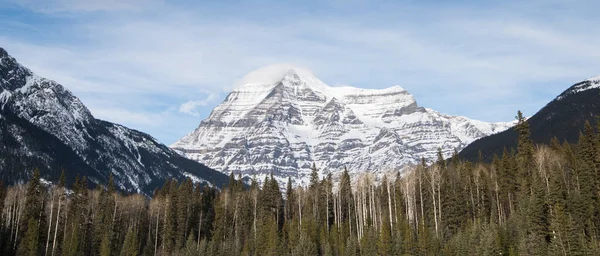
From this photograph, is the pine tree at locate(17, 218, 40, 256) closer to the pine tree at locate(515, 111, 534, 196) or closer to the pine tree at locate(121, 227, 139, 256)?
the pine tree at locate(121, 227, 139, 256)

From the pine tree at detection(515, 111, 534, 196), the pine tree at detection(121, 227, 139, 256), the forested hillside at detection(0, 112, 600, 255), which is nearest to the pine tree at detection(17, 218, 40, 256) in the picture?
the forested hillside at detection(0, 112, 600, 255)

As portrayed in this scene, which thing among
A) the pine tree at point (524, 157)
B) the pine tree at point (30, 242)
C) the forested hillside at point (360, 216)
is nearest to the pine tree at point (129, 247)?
the forested hillside at point (360, 216)

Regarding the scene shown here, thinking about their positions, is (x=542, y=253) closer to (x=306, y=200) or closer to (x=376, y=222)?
(x=376, y=222)

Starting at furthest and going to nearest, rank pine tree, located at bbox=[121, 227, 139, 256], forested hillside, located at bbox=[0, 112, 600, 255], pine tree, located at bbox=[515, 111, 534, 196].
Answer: pine tree, located at bbox=[121, 227, 139, 256], pine tree, located at bbox=[515, 111, 534, 196], forested hillside, located at bbox=[0, 112, 600, 255]

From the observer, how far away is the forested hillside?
8206 cm

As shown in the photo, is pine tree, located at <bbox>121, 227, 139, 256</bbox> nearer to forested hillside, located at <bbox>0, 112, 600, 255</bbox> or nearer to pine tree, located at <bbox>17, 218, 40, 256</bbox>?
forested hillside, located at <bbox>0, 112, 600, 255</bbox>

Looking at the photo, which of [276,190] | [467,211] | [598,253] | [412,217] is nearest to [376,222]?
[412,217]

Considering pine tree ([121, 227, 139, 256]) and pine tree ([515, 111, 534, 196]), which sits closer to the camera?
pine tree ([515, 111, 534, 196])

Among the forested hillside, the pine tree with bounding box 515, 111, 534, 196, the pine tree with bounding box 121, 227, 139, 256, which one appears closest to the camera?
the forested hillside

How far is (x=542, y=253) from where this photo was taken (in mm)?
74938

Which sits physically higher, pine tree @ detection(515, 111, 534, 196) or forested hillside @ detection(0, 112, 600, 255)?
pine tree @ detection(515, 111, 534, 196)

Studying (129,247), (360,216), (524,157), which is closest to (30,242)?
(129,247)

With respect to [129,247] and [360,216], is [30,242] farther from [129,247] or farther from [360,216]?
[360,216]

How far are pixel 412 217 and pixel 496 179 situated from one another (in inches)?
698
